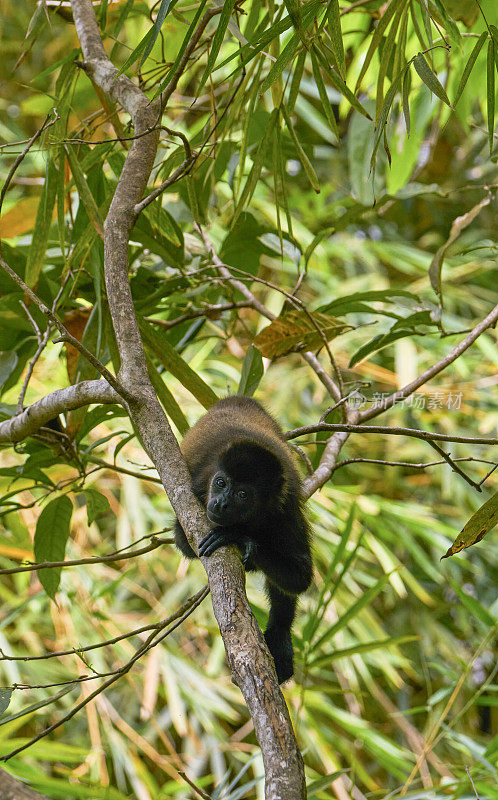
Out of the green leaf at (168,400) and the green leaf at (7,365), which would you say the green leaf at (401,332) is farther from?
the green leaf at (7,365)

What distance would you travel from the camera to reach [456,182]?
5199mm

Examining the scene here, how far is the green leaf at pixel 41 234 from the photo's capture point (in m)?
1.65

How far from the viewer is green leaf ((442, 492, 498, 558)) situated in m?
1.15

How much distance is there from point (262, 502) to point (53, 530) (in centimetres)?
52

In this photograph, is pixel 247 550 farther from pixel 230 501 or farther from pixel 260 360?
pixel 260 360

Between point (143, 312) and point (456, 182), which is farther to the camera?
point (456, 182)

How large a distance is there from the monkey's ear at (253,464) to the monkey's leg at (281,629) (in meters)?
0.31

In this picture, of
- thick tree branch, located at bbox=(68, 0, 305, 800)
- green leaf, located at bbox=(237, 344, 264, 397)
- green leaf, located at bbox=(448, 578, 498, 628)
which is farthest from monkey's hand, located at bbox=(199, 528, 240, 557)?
green leaf, located at bbox=(448, 578, 498, 628)

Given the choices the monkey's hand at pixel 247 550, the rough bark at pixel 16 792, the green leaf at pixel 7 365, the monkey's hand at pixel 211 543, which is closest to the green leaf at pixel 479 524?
the monkey's hand at pixel 211 543

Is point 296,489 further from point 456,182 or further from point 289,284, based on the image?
point 456,182

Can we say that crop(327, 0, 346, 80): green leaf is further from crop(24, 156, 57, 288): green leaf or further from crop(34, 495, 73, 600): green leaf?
crop(34, 495, 73, 600): green leaf

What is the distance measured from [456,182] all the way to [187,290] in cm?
360

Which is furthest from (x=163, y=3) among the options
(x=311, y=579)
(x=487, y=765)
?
(x=487, y=765)

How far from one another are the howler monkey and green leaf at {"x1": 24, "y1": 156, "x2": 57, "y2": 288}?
0.58 meters
